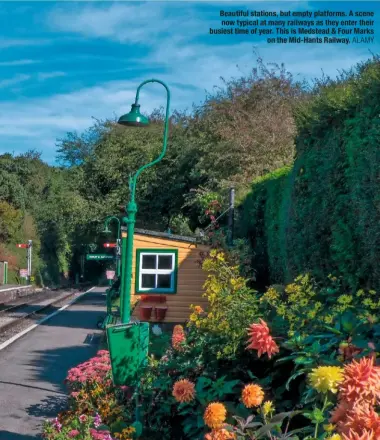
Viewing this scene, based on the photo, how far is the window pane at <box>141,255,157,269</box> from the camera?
1392cm

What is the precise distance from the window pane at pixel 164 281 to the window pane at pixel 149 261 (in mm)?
294

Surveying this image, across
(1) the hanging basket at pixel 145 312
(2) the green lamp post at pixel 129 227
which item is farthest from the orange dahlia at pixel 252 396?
(1) the hanging basket at pixel 145 312

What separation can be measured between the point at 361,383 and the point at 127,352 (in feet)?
9.41

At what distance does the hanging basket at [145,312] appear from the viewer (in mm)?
13555

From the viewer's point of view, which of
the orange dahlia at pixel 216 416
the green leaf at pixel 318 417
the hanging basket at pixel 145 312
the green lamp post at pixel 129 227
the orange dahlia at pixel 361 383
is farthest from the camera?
the hanging basket at pixel 145 312

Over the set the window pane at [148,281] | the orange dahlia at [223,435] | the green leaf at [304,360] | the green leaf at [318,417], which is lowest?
the orange dahlia at [223,435]

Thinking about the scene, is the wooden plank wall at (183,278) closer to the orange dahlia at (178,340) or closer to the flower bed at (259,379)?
the flower bed at (259,379)

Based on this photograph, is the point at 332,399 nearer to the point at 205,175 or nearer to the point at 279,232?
the point at 279,232

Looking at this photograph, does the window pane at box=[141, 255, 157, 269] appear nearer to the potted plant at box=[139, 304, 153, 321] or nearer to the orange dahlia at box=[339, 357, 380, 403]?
the potted plant at box=[139, 304, 153, 321]

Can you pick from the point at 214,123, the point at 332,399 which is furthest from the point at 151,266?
the point at 332,399

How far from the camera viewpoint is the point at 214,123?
21312 millimetres

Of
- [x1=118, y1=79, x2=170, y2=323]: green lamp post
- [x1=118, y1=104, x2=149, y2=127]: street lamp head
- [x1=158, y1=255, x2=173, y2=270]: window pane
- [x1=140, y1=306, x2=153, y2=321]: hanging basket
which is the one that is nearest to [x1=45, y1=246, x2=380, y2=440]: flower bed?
[x1=118, y1=79, x2=170, y2=323]: green lamp post

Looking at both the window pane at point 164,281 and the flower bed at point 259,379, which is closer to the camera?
the flower bed at point 259,379

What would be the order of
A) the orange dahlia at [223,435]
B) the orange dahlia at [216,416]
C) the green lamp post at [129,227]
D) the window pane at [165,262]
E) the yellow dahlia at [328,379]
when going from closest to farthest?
the yellow dahlia at [328,379]
the orange dahlia at [223,435]
the orange dahlia at [216,416]
the green lamp post at [129,227]
the window pane at [165,262]
